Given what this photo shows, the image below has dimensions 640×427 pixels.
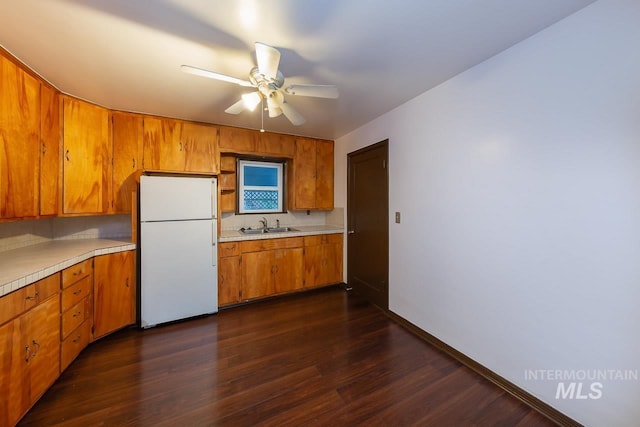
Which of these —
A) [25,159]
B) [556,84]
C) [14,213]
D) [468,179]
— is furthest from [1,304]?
[556,84]

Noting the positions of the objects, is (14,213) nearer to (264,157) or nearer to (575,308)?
(264,157)

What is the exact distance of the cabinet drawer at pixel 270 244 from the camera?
3057 mm

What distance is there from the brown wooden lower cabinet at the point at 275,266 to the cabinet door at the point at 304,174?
23.3 inches

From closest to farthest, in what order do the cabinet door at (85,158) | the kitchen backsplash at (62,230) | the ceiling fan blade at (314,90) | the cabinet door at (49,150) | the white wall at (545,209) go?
the white wall at (545,209) < the ceiling fan blade at (314,90) < the cabinet door at (49,150) < the kitchen backsplash at (62,230) < the cabinet door at (85,158)

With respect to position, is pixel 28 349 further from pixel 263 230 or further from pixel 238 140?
pixel 238 140

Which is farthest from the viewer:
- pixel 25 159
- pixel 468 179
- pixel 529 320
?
pixel 468 179

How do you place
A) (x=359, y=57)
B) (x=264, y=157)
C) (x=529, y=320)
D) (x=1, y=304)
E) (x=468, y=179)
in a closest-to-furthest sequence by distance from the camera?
(x=1, y=304) < (x=529, y=320) < (x=359, y=57) < (x=468, y=179) < (x=264, y=157)

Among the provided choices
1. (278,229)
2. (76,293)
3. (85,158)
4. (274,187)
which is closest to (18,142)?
(85,158)

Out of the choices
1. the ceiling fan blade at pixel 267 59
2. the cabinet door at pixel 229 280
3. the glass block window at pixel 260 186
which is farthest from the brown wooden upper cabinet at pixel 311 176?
the ceiling fan blade at pixel 267 59

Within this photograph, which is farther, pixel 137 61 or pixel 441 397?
pixel 137 61

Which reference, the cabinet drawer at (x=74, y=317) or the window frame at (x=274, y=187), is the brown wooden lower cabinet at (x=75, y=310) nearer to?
the cabinet drawer at (x=74, y=317)

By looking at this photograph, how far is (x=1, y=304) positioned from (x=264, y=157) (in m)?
2.74

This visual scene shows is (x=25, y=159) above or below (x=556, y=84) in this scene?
below

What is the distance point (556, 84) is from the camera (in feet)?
4.67
